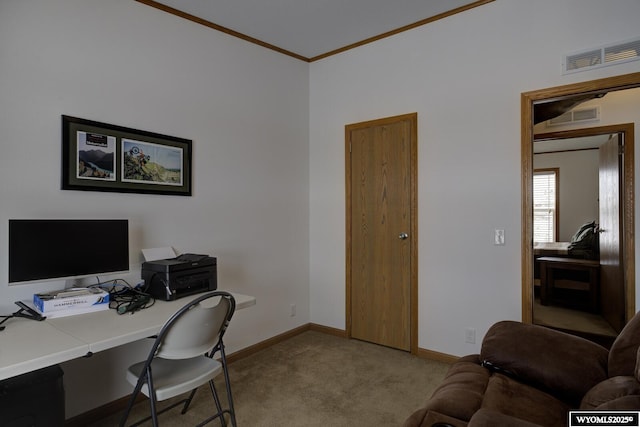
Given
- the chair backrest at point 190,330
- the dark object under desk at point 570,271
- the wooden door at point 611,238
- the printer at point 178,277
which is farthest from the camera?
Result: the dark object under desk at point 570,271

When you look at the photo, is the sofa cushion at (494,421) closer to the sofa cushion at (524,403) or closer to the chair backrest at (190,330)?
the sofa cushion at (524,403)

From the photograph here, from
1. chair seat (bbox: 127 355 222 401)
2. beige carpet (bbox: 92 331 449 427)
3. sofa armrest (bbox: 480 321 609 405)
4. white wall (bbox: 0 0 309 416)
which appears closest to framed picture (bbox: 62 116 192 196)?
white wall (bbox: 0 0 309 416)

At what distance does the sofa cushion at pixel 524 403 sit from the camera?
1399 mm

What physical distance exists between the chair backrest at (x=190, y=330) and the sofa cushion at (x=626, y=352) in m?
1.73

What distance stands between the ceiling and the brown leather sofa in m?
2.51

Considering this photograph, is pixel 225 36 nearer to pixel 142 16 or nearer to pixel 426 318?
pixel 142 16

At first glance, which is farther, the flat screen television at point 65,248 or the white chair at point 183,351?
the flat screen television at point 65,248

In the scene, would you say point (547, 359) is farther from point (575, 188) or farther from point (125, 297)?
point (575, 188)

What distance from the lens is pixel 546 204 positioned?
22.5 ft

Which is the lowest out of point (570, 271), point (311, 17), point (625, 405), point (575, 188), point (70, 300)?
point (570, 271)

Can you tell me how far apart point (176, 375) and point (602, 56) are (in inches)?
129

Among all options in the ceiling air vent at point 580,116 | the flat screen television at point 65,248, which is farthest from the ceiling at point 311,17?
the ceiling air vent at point 580,116

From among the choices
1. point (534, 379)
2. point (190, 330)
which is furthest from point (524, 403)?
point (190, 330)

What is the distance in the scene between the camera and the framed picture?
7.36 ft
